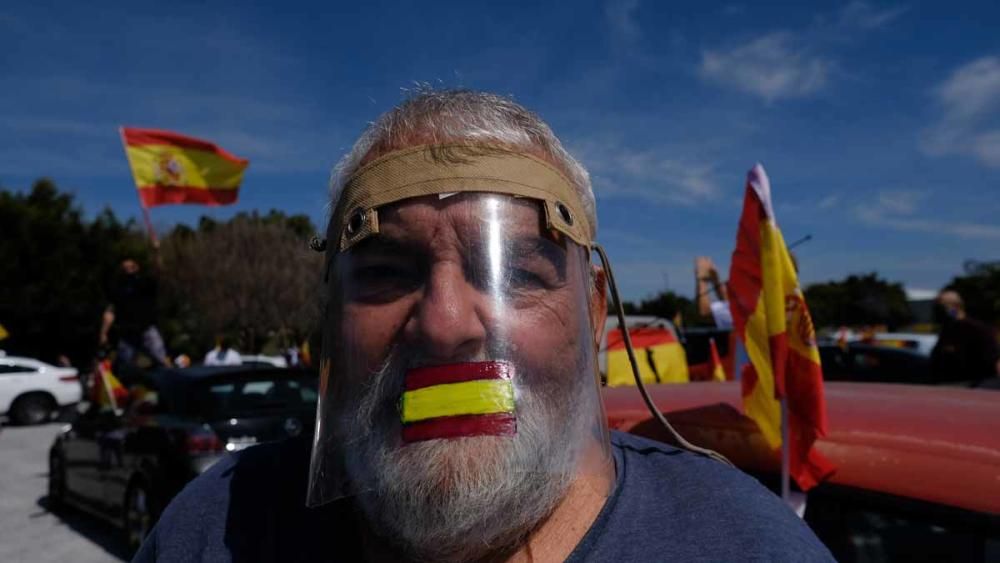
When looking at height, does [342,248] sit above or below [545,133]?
below

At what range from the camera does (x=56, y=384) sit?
1689cm

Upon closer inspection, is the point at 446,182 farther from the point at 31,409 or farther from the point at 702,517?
the point at 31,409

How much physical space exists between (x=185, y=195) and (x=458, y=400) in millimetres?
12373

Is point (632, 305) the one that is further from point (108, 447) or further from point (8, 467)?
point (8, 467)

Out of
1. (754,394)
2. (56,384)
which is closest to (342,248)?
(754,394)

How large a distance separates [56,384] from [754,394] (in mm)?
17912

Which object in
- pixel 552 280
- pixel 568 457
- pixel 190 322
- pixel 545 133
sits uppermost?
pixel 190 322

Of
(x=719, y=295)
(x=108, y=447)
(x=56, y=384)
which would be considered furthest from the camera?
(x=56, y=384)

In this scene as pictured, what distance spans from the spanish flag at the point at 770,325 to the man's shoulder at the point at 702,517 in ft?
2.21

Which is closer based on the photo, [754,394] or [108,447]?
[754,394]

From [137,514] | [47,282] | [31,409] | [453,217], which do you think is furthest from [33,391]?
[453,217]

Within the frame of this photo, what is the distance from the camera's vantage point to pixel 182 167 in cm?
1251

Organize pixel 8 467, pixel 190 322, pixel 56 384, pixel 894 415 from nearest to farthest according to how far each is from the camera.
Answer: pixel 894 415 → pixel 8 467 → pixel 56 384 → pixel 190 322

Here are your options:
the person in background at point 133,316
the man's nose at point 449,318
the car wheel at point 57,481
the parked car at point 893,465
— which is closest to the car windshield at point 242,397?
the car wheel at point 57,481
